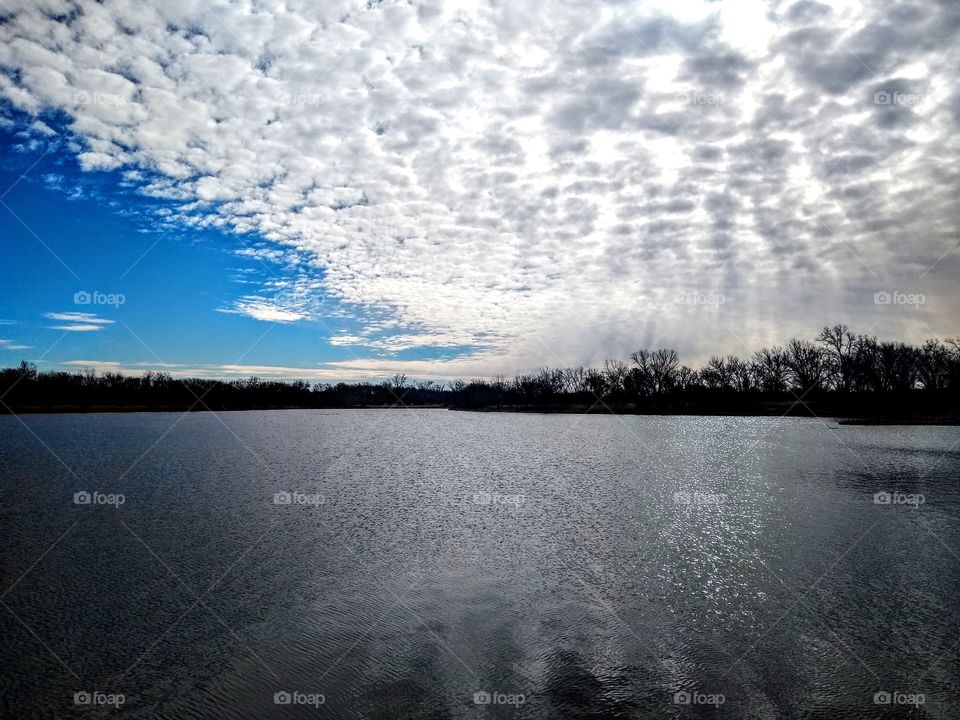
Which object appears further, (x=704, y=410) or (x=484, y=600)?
(x=704, y=410)

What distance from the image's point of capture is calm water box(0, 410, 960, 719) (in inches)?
256

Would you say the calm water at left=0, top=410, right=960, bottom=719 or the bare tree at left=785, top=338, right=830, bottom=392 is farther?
the bare tree at left=785, top=338, right=830, bottom=392

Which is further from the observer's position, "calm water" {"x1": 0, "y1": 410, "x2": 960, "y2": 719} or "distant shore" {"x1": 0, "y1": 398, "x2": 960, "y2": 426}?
"distant shore" {"x1": 0, "y1": 398, "x2": 960, "y2": 426}

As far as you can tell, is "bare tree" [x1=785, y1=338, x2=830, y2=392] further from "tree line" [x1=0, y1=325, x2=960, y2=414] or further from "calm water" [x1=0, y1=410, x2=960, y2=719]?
"calm water" [x1=0, y1=410, x2=960, y2=719]

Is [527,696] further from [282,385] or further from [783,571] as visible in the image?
[282,385]

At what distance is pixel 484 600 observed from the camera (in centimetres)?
938

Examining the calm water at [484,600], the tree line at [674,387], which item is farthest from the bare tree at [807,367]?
the calm water at [484,600]

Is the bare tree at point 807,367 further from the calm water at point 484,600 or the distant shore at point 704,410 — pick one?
the calm water at point 484,600

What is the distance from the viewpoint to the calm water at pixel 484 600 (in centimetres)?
650

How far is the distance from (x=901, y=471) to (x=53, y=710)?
29.4 m

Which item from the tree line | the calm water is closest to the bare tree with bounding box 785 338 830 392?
Result: the tree line

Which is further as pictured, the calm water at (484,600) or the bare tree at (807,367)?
the bare tree at (807,367)

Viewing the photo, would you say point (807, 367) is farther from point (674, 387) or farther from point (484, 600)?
point (484, 600)

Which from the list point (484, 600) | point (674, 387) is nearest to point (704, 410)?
point (674, 387)
